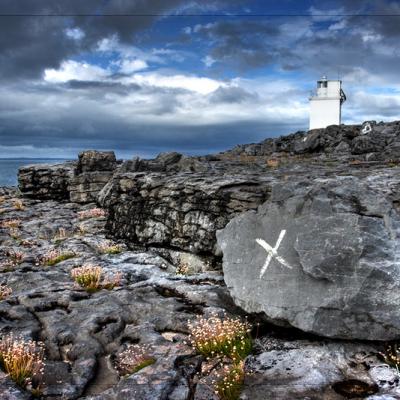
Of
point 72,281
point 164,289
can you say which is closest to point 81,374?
point 164,289

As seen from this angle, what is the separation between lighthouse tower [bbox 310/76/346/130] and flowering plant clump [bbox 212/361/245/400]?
91497 mm

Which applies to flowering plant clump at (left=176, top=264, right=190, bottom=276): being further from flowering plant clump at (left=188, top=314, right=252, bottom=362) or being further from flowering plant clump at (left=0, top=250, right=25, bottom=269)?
flowering plant clump at (left=188, top=314, right=252, bottom=362)

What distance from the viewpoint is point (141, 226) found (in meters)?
22.4

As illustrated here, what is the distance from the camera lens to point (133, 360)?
32.8 feet

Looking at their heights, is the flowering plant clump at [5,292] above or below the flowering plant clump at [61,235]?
below

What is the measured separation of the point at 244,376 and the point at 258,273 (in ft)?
9.69

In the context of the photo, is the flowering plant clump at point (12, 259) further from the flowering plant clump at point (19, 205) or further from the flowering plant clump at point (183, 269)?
the flowering plant clump at point (19, 205)

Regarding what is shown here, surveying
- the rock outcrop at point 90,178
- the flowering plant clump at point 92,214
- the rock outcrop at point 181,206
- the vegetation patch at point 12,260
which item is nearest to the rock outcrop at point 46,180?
the rock outcrop at point 90,178

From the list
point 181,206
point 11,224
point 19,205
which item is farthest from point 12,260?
point 19,205

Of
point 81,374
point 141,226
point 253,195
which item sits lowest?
point 81,374

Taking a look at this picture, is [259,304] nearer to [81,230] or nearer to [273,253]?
[273,253]

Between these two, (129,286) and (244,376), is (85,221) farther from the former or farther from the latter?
(244,376)

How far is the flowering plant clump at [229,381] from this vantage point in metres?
8.31

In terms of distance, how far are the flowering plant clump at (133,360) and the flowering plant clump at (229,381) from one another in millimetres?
1604
